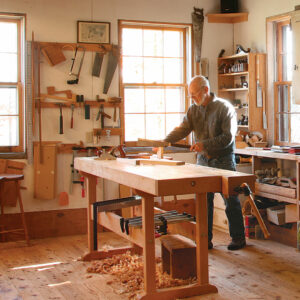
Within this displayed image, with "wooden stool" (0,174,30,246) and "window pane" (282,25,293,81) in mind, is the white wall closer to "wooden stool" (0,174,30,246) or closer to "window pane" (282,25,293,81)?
"wooden stool" (0,174,30,246)

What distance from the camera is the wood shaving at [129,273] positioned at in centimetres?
379

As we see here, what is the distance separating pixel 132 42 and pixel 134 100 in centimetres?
72

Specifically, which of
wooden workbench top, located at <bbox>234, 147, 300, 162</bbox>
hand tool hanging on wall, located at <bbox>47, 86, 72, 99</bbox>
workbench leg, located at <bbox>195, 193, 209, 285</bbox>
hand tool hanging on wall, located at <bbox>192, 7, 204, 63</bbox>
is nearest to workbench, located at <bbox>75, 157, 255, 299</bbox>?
workbench leg, located at <bbox>195, 193, 209, 285</bbox>

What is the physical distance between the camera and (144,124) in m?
6.21

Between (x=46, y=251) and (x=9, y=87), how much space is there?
196cm

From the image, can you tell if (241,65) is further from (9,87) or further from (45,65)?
(9,87)

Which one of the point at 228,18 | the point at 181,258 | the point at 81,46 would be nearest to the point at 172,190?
the point at 181,258

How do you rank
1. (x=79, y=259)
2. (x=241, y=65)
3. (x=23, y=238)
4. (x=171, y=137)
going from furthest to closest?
(x=241, y=65)
(x=23, y=238)
(x=171, y=137)
(x=79, y=259)

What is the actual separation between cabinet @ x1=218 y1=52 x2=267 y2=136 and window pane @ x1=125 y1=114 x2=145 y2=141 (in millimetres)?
1152

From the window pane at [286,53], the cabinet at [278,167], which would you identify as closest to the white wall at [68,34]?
the window pane at [286,53]

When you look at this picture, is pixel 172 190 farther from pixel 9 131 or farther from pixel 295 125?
pixel 9 131

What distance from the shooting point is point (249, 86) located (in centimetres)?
596

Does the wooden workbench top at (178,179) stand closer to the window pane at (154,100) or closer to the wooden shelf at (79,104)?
the wooden shelf at (79,104)

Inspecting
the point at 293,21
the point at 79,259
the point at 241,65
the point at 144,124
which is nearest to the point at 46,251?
the point at 79,259
